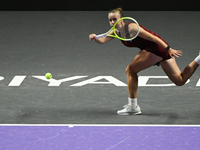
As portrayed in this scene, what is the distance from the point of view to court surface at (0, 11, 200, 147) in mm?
5945

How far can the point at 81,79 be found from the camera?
25.0 feet

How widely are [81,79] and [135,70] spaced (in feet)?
6.14

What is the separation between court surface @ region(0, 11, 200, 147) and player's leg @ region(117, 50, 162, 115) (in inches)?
4.2

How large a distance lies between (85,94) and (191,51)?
11.3 ft

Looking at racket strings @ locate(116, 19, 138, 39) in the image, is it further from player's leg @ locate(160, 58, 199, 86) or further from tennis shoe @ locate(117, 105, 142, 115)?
tennis shoe @ locate(117, 105, 142, 115)

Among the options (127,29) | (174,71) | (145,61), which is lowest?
(174,71)

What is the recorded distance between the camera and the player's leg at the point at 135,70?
5.83 metres

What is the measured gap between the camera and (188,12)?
14.1 m
